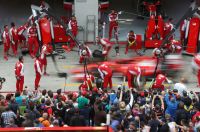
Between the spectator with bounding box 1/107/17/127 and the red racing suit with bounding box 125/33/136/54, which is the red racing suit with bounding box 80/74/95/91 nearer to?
the spectator with bounding box 1/107/17/127

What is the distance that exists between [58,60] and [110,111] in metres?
9.38

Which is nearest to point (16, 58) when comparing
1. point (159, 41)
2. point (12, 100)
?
point (159, 41)

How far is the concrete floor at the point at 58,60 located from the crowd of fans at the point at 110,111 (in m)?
4.48

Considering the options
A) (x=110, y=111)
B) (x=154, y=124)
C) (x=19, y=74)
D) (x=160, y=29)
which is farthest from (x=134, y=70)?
(x=160, y=29)

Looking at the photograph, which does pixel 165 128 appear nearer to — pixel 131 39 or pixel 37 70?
pixel 37 70

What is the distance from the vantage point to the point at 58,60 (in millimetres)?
23906

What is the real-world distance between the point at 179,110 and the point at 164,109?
1056 millimetres

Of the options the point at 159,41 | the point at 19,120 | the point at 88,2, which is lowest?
the point at 19,120

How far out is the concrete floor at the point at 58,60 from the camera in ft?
69.8

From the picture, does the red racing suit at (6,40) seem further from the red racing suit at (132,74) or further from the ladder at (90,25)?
the red racing suit at (132,74)

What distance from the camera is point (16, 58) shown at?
24.2 metres

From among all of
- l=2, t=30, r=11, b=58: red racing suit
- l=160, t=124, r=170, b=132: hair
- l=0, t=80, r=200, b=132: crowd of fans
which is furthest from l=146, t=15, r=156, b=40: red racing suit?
l=160, t=124, r=170, b=132: hair

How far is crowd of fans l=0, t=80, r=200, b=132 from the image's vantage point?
1402 cm

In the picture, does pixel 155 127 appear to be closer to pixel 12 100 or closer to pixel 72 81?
pixel 12 100
